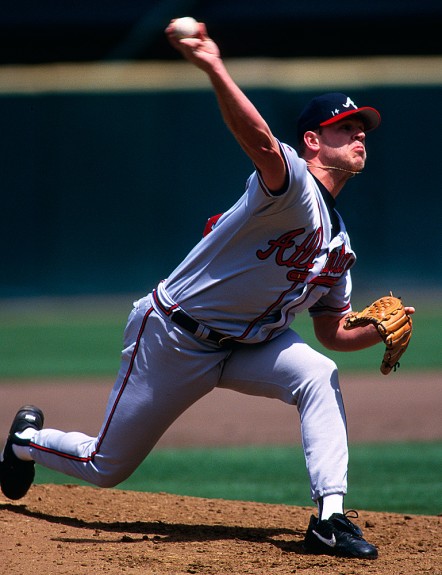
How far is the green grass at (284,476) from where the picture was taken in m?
4.52

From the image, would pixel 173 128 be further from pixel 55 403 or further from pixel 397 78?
pixel 55 403

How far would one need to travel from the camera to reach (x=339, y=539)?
3145mm

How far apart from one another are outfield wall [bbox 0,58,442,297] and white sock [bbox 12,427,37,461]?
9.14 metres

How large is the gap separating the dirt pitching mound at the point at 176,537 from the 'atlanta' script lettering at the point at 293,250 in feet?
3.16

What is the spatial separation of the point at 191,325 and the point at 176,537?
0.80 metres

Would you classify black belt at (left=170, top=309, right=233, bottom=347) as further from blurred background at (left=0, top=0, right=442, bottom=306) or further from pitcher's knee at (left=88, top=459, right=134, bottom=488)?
blurred background at (left=0, top=0, right=442, bottom=306)

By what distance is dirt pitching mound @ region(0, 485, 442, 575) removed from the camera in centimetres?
301

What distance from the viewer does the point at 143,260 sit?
1298 centimetres

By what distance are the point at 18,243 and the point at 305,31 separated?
281 inches

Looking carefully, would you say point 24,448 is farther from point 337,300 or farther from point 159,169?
point 159,169

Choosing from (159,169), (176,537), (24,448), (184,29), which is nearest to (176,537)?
(176,537)

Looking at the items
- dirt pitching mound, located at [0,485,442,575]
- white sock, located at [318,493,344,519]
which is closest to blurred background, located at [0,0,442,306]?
dirt pitching mound, located at [0,485,442,575]

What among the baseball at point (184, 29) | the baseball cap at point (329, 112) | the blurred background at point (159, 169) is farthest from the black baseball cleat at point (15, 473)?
the blurred background at point (159, 169)

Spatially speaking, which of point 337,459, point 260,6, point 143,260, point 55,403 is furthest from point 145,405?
point 260,6
